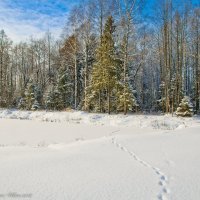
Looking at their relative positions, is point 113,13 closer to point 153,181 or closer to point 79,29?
point 79,29

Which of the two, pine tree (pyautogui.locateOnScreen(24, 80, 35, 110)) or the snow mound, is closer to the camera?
the snow mound

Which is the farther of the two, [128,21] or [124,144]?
[128,21]

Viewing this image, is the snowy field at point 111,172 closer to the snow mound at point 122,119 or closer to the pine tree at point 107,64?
the snow mound at point 122,119

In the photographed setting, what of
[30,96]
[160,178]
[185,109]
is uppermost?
[30,96]

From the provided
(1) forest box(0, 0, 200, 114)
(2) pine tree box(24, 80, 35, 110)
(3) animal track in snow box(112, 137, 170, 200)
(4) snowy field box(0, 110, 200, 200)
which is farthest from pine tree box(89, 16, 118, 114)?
(3) animal track in snow box(112, 137, 170, 200)

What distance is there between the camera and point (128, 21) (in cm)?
2722

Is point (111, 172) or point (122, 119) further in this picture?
point (122, 119)

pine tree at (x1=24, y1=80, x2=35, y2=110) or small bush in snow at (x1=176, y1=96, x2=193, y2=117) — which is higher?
pine tree at (x1=24, y1=80, x2=35, y2=110)

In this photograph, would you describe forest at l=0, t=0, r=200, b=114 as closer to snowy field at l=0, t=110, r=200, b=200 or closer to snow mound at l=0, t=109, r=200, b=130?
snow mound at l=0, t=109, r=200, b=130

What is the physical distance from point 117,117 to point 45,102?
17.6 m

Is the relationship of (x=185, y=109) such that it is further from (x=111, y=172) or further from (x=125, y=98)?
(x=111, y=172)

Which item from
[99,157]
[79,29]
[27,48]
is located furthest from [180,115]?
[27,48]

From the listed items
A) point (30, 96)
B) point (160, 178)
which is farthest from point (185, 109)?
point (30, 96)

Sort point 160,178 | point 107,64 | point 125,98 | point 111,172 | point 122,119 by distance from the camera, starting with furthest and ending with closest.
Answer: point 107,64, point 125,98, point 122,119, point 111,172, point 160,178
